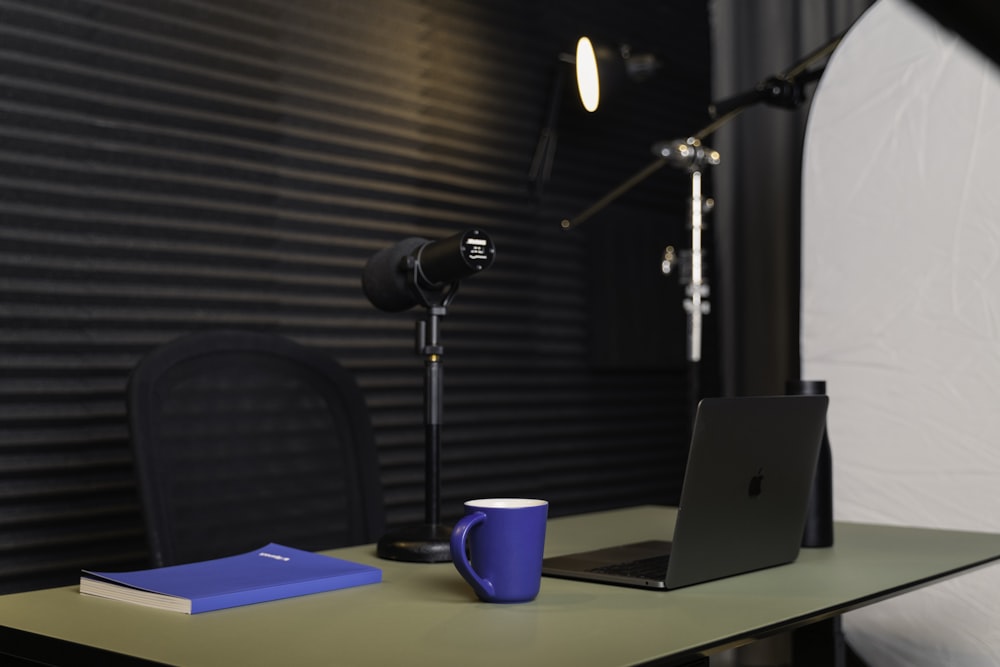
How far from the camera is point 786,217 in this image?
2.69 meters

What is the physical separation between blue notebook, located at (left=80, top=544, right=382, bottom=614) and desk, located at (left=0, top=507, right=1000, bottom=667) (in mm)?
14

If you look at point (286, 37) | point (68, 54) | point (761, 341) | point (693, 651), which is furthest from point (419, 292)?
point (761, 341)

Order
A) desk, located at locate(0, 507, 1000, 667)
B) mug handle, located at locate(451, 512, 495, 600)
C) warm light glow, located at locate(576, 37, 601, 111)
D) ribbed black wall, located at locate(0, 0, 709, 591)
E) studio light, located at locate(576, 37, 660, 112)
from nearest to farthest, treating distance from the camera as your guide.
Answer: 1. desk, located at locate(0, 507, 1000, 667)
2. mug handle, located at locate(451, 512, 495, 600)
3. warm light glow, located at locate(576, 37, 601, 111)
4. ribbed black wall, located at locate(0, 0, 709, 591)
5. studio light, located at locate(576, 37, 660, 112)

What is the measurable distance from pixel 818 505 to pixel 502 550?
2.02 feet

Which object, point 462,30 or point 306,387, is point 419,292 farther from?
point 462,30

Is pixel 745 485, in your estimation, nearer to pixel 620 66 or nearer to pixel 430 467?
pixel 430 467

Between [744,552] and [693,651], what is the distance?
375 mm

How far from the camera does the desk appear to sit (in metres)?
0.80

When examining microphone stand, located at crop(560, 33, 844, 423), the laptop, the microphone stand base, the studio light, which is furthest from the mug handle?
the studio light

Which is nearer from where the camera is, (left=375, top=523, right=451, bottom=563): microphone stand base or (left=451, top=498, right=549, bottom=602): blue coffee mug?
(left=451, top=498, right=549, bottom=602): blue coffee mug

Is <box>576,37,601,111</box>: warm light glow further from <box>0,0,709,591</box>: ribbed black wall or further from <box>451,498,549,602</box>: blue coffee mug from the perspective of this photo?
<box>0,0,709,591</box>: ribbed black wall

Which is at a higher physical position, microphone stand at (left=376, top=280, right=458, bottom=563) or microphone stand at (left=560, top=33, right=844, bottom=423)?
microphone stand at (left=560, top=33, right=844, bottom=423)

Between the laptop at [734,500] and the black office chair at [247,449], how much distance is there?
20.5 inches

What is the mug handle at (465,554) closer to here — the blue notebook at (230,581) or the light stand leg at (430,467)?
the blue notebook at (230,581)
